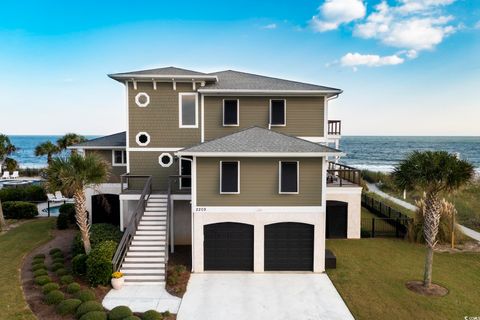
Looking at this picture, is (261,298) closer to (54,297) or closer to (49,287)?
(54,297)

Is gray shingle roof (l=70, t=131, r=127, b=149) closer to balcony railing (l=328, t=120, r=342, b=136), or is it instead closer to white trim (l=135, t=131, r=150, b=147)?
white trim (l=135, t=131, r=150, b=147)

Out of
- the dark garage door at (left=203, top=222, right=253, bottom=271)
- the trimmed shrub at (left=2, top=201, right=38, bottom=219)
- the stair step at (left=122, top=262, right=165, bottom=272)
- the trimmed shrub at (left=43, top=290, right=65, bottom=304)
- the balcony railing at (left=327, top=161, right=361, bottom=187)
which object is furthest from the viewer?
the trimmed shrub at (left=2, top=201, right=38, bottom=219)

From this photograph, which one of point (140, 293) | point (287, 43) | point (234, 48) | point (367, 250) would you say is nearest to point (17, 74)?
point (234, 48)

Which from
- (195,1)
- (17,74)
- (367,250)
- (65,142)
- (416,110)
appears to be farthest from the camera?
(416,110)

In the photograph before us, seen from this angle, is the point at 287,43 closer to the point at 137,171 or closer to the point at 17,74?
the point at 137,171

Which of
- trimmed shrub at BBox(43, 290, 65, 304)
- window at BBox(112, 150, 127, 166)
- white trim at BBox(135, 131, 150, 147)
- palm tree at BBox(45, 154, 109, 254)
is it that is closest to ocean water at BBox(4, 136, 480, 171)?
white trim at BBox(135, 131, 150, 147)

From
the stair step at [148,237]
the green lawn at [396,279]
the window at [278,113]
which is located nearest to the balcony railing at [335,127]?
the window at [278,113]
